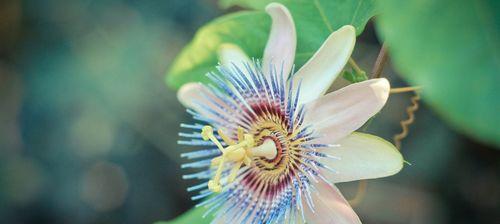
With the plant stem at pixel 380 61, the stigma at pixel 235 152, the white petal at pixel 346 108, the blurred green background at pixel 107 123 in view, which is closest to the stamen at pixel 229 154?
the stigma at pixel 235 152

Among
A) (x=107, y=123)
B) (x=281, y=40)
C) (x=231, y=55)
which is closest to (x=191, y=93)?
(x=231, y=55)

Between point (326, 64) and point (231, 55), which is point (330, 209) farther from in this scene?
point (231, 55)

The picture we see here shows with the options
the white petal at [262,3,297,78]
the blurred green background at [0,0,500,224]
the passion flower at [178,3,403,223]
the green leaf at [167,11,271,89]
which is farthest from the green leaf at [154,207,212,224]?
the blurred green background at [0,0,500,224]

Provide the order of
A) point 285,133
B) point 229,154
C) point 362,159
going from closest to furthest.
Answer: point 362,159 → point 229,154 → point 285,133

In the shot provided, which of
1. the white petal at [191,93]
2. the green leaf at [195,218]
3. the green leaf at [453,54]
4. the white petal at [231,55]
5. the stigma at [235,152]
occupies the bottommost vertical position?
the green leaf at [195,218]

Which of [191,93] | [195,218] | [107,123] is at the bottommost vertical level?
[107,123]

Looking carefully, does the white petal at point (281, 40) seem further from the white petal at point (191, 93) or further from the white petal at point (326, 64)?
the white petal at point (191, 93)
